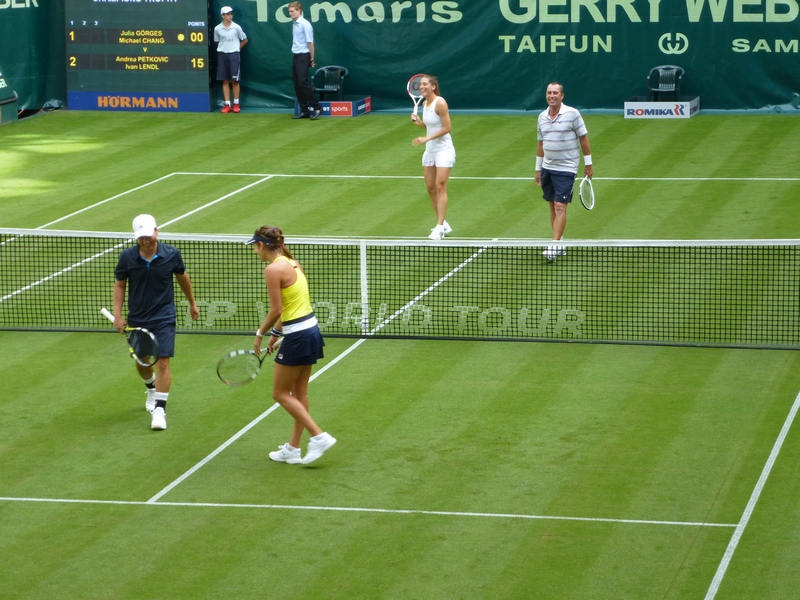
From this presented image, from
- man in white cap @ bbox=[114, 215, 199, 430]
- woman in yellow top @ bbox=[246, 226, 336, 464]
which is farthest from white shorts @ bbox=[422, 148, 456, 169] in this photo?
woman in yellow top @ bbox=[246, 226, 336, 464]

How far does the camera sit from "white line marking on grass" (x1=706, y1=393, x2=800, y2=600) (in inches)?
310

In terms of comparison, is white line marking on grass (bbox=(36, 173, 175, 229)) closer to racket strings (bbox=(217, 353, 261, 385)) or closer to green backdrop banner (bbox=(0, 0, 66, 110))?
green backdrop banner (bbox=(0, 0, 66, 110))

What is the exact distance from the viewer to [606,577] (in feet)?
26.0

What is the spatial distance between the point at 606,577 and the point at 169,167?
15.7 m

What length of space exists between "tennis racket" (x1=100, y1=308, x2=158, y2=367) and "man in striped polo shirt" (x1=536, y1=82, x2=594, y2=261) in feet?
19.3

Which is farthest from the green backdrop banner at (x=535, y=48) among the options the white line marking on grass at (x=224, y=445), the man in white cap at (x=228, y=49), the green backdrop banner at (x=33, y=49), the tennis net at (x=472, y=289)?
the white line marking on grass at (x=224, y=445)

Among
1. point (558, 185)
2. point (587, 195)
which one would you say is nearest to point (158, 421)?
point (558, 185)

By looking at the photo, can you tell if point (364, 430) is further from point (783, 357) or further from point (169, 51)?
point (169, 51)

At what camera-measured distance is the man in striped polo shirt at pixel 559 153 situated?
50.7 ft

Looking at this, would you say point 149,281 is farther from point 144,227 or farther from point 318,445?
point 318,445

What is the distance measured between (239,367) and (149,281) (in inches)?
42.6

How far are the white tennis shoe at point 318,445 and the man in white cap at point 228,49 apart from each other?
61.2 ft

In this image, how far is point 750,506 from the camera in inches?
352

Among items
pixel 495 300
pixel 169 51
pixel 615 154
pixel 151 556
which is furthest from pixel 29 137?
pixel 151 556
